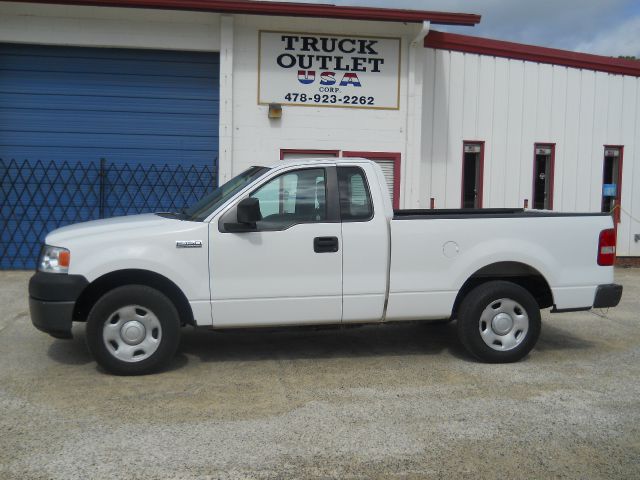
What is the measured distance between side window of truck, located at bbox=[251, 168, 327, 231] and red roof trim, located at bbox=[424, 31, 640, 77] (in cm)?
717

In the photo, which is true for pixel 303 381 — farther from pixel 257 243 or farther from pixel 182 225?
pixel 182 225

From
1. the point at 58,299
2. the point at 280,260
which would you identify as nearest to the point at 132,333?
the point at 58,299

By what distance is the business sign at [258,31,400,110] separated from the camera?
11.8m

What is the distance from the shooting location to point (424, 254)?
629 centimetres

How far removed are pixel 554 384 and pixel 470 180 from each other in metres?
7.59

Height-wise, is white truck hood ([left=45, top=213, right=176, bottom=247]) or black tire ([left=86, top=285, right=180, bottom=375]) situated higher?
white truck hood ([left=45, top=213, right=176, bottom=247])

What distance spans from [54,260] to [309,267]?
7.29 ft

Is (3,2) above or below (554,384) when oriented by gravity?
above

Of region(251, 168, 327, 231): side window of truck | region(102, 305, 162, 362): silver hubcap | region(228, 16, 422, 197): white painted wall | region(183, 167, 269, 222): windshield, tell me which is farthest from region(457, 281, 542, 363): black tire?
region(228, 16, 422, 197): white painted wall

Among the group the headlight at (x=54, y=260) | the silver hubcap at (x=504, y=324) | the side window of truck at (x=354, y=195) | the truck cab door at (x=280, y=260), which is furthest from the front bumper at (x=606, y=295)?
the headlight at (x=54, y=260)

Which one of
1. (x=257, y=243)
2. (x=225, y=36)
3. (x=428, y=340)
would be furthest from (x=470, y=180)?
(x=257, y=243)

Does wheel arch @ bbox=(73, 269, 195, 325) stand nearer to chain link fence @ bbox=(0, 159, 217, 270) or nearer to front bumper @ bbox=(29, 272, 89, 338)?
front bumper @ bbox=(29, 272, 89, 338)

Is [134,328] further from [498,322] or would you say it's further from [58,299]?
[498,322]

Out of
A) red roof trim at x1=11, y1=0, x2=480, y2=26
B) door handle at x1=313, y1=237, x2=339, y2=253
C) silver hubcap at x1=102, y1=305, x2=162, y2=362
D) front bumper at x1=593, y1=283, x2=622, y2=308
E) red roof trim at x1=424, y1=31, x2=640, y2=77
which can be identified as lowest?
silver hubcap at x1=102, y1=305, x2=162, y2=362
